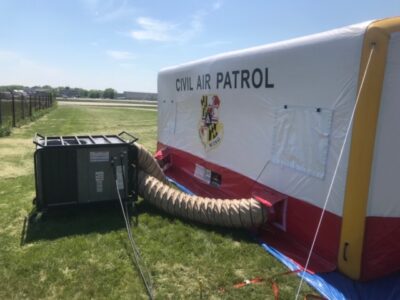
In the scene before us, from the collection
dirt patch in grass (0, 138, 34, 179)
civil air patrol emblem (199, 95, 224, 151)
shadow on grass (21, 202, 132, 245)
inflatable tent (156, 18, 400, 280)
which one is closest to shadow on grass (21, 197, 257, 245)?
shadow on grass (21, 202, 132, 245)

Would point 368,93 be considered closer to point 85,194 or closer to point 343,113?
point 343,113

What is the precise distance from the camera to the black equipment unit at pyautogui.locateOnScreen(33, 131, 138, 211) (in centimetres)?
532

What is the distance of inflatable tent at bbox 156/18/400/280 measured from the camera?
370 centimetres

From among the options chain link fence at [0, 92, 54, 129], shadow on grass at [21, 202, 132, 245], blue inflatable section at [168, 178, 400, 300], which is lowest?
blue inflatable section at [168, 178, 400, 300]

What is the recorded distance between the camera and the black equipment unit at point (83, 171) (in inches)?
210

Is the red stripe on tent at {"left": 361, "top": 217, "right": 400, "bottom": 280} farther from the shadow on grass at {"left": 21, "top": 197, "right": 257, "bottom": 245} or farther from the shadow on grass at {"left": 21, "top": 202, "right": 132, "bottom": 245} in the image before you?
the shadow on grass at {"left": 21, "top": 202, "right": 132, "bottom": 245}

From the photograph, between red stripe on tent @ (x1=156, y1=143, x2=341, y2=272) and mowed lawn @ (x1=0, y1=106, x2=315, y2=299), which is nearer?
mowed lawn @ (x1=0, y1=106, x2=315, y2=299)

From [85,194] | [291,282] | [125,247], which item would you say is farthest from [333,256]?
[85,194]

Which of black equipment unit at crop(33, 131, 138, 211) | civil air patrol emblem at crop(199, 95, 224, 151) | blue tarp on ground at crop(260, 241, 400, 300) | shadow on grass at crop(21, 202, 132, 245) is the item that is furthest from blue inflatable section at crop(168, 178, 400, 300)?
civil air patrol emblem at crop(199, 95, 224, 151)

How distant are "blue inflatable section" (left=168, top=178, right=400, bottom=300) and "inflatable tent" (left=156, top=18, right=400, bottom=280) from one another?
3.8 inches

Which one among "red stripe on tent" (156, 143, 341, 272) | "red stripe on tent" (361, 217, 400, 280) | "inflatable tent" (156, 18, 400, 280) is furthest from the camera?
"red stripe on tent" (156, 143, 341, 272)

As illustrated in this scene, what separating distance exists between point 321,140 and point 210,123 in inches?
114

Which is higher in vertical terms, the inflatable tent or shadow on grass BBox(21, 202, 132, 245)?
the inflatable tent

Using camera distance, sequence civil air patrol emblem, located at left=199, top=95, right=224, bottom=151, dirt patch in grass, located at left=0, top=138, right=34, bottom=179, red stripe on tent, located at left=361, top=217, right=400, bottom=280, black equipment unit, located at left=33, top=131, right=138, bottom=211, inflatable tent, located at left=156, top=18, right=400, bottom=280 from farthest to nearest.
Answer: dirt patch in grass, located at left=0, top=138, right=34, bottom=179 → civil air patrol emblem, located at left=199, top=95, right=224, bottom=151 → black equipment unit, located at left=33, top=131, right=138, bottom=211 → red stripe on tent, located at left=361, top=217, right=400, bottom=280 → inflatable tent, located at left=156, top=18, right=400, bottom=280
